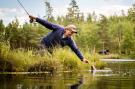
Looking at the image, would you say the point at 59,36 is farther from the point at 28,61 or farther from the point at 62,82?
the point at 62,82

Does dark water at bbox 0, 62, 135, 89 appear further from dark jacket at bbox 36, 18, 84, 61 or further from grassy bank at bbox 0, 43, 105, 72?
grassy bank at bbox 0, 43, 105, 72

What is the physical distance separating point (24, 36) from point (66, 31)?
51.8 m

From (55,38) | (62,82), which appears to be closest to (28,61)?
(55,38)

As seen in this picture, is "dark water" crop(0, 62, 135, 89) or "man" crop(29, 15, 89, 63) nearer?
"dark water" crop(0, 62, 135, 89)

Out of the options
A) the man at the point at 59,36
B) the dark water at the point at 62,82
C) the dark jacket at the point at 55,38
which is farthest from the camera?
the dark jacket at the point at 55,38

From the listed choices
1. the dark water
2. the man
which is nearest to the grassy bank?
the man

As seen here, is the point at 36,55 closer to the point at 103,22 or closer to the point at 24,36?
the point at 24,36

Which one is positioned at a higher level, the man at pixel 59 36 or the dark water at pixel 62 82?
the man at pixel 59 36

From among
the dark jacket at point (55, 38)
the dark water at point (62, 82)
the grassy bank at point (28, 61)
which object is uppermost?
the dark jacket at point (55, 38)

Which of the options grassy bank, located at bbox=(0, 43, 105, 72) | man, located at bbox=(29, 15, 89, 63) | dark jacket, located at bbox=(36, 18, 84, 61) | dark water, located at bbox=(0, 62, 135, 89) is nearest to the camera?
dark water, located at bbox=(0, 62, 135, 89)

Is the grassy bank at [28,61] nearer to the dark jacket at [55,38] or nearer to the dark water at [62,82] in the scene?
the dark jacket at [55,38]

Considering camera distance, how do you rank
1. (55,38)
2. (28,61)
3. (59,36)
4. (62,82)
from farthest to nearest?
(28,61) → (55,38) → (59,36) → (62,82)

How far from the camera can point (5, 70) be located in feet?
52.5

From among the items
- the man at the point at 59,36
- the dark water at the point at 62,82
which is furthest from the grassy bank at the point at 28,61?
the dark water at the point at 62,82
